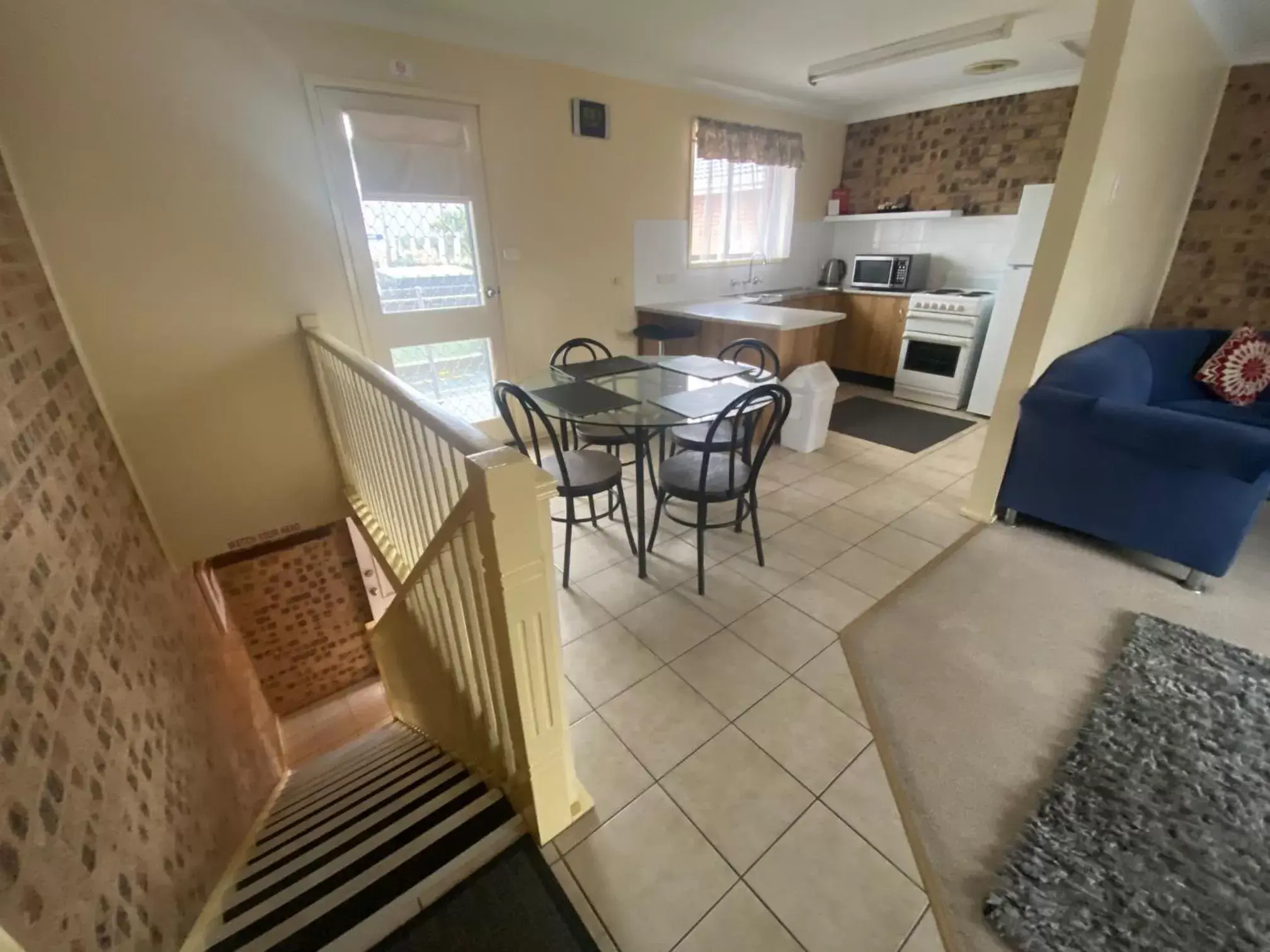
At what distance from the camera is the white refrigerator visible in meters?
3.68

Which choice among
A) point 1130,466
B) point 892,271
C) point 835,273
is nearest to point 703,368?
point 1130,466

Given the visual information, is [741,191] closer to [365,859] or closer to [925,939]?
[925,939]

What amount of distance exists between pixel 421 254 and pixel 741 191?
294 cm

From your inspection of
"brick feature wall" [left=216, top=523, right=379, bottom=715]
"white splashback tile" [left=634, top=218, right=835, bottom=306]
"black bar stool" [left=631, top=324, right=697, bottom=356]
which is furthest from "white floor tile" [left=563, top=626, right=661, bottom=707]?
"white splashback tile" [left=634, top=218, right=835, bottom=306]

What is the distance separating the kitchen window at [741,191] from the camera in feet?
13.7

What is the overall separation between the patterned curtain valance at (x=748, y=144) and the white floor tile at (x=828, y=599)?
348cm

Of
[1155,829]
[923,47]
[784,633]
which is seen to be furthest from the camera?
[923,47]

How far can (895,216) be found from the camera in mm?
4777

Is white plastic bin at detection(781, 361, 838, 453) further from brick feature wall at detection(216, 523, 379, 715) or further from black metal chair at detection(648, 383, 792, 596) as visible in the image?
brick feature wall at detection(216, 523, 379, 715)

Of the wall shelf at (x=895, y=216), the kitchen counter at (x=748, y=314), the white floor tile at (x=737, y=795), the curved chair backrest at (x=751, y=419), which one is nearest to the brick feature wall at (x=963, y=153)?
the wall shelf at (x=895, y=216)

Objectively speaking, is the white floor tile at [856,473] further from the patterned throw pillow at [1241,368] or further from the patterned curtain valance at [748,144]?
the patterned curtain valance at [748,144]

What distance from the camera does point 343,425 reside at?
101 inches

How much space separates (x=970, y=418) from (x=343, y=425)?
14.7ft

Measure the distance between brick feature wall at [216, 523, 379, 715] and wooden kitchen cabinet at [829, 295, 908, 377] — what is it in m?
4.60
